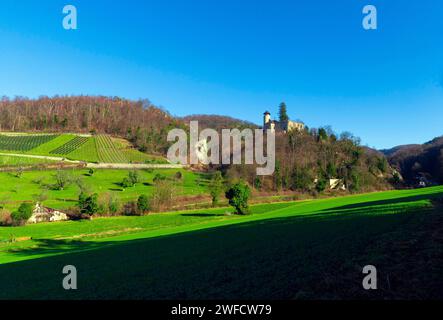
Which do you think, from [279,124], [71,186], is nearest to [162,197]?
[71,186]

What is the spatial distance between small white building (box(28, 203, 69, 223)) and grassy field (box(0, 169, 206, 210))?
3648mm

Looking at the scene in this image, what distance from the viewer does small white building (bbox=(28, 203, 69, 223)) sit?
56503mm

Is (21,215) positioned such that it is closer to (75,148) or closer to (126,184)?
(126,184)

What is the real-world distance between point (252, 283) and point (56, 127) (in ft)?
549

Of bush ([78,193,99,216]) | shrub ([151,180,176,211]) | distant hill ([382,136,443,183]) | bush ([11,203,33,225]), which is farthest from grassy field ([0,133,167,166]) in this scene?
distant hill ([382,136,443,183])

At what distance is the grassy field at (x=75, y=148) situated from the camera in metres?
113

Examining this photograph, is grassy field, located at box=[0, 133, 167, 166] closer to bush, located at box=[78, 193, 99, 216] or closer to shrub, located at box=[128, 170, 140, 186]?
shrub, located at box=[128, 170, 140, 186]

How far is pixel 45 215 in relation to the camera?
5712cm

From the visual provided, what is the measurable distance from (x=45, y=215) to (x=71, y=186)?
27695 millimetres

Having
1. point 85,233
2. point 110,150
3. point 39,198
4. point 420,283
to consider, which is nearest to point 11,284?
point 420,283

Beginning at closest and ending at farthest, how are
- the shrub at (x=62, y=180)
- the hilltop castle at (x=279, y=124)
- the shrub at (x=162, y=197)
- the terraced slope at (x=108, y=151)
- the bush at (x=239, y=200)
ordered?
the bush at (x=239, y=200), the shrub at (x=162, y=197), the shrub at (x=62, y=180), the terraced slope at (x=108, y=151), the hilltop castle at (x=279, y=124)

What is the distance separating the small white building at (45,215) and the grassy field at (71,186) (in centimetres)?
365

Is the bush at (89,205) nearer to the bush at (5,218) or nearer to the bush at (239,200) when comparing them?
the bush at (5,218)

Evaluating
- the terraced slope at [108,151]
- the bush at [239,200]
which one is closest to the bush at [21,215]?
the bush at [239,200]
